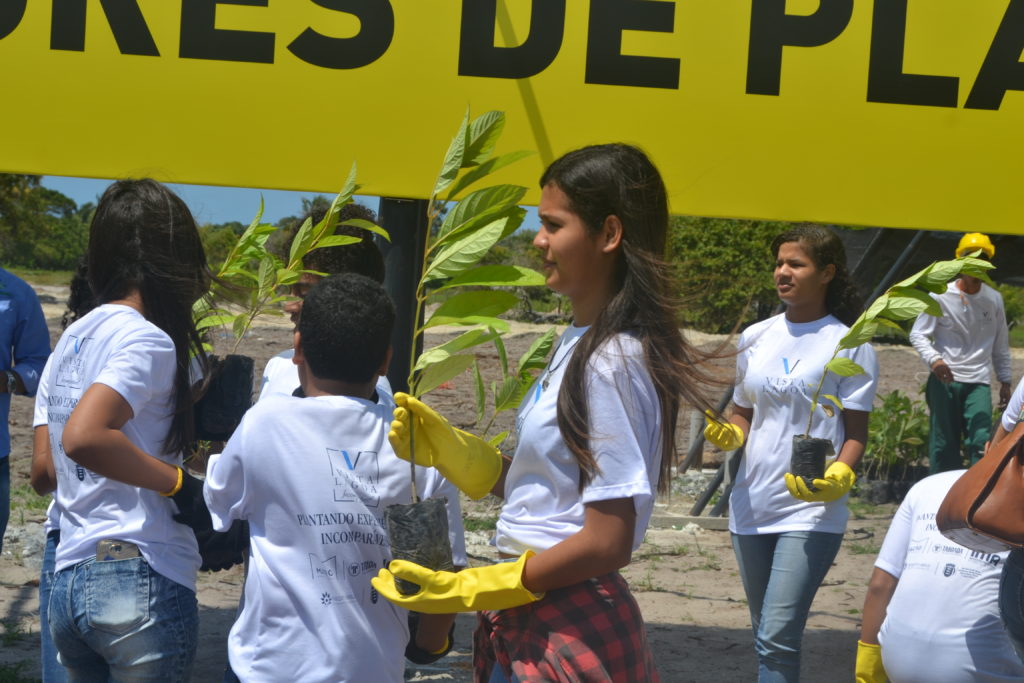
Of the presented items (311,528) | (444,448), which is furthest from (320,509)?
(444,448)

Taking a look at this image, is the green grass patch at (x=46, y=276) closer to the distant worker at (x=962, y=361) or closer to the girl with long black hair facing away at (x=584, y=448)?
the distant worker at (x=962, y=361)

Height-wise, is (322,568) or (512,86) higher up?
(512,86)

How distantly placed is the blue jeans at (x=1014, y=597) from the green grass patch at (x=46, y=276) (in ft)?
68.8

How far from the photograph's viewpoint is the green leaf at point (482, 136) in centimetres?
219

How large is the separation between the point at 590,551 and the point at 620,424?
230 mm

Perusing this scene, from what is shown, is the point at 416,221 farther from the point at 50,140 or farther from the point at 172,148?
the point at 50,140

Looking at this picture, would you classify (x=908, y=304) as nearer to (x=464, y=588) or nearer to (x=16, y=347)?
(x=464, y=588)

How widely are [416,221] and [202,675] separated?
2.22m

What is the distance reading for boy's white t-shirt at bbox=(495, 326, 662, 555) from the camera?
75.8 inches

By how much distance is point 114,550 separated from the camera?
7.90ft

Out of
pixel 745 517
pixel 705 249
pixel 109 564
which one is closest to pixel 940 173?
pixel 745 517

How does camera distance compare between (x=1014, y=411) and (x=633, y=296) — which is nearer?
(x=633, y=296)

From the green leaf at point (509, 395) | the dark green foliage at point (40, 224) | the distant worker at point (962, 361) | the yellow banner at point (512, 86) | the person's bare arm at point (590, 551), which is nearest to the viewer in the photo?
the person's bare arm at point (590, 551)

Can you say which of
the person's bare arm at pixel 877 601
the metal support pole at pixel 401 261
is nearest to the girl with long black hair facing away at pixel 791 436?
the person's bare arm at pixel 877 601
